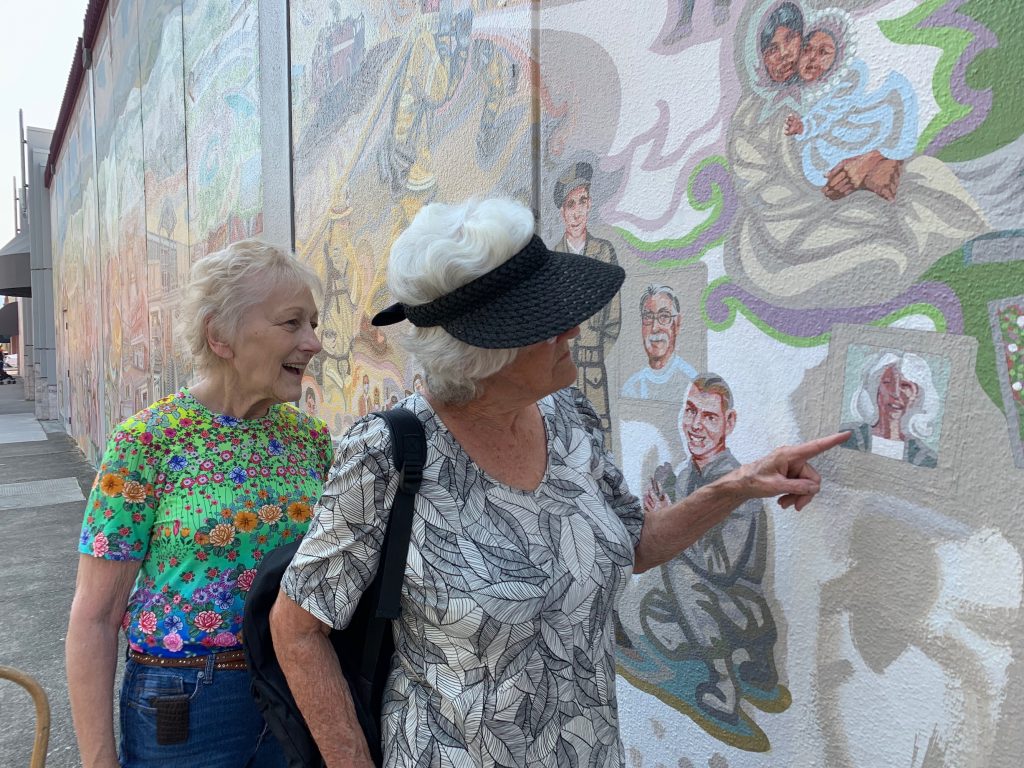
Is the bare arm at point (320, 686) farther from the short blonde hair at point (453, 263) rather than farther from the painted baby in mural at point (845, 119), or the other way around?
the painted baby in mural at point (845, 119)

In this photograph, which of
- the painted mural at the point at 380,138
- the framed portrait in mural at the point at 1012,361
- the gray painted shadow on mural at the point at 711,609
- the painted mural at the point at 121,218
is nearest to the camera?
the framed portrait in mural at the point at 1012,361

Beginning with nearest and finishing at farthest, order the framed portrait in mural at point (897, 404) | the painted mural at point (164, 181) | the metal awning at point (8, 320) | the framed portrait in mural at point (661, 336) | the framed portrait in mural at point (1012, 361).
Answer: the framed portrait in mural at point (1012, 361) < the framed portrait in mural at point (897, 404) < the framed portrait in mural at point (661, 336) < the painted mural at point (164, 181) < the metal awning at point (8, 320)

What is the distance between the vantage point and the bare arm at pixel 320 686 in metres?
1.38

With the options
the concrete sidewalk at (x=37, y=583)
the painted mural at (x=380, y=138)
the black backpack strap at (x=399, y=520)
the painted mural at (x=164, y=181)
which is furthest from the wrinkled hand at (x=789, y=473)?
the painted mural at (x=164, y=181)

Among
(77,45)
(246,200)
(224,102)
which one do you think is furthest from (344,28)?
(77,45)

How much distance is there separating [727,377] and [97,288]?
41.9 feet

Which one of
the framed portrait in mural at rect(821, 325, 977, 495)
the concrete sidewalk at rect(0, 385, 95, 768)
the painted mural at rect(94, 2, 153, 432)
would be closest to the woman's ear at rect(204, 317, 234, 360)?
the framed portrait in mural at rect(821, 325, 977, 495)

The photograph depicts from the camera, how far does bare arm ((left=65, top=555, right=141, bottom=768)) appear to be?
1673 mm

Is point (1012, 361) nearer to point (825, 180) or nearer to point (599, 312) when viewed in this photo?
point (825, 180)

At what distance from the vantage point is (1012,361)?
1.30 m

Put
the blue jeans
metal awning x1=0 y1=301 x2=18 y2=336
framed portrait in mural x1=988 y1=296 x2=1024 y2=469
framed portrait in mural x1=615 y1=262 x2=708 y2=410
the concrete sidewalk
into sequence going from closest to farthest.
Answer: framed portrait in mural x1=988 y1=296 x2=1024 y2=469
the blue jeans
framed portrait in mural x1=615 y1=262 x2=708 y2=410
the concrete sidewalk
metal awning x1=0 y1=301 x2=18 y2=336

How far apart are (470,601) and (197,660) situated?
80 cm

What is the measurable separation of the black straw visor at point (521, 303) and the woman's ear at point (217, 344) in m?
0.70

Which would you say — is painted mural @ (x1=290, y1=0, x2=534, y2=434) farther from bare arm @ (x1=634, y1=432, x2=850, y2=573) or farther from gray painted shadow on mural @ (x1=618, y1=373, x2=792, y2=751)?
bare arm @ (x1=634, y1=432, x2=850, y2=573)
